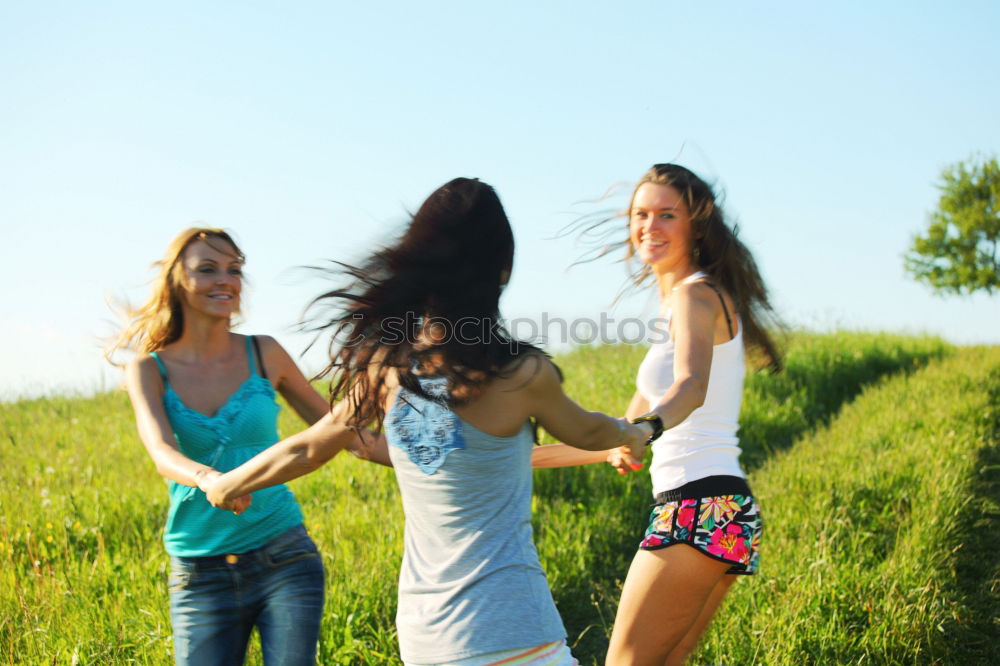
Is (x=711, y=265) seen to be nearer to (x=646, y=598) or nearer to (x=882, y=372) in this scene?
(x=646, y=598)

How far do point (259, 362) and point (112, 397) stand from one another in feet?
35.7

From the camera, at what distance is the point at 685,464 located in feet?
9.93

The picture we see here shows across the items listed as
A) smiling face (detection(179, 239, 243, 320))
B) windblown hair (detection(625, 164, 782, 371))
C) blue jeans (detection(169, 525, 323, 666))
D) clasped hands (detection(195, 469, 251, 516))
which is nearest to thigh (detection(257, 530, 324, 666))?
blue jeans (detection(169, 525, 323, 666))

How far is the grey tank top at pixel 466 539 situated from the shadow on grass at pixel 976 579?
352 cm

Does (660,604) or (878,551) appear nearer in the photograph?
(660,604)

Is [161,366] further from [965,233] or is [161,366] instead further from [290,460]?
[965,233]

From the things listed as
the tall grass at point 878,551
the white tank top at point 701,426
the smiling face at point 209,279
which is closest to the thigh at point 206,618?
the smiling face at point 209,279

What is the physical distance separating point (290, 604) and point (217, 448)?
2.00ft

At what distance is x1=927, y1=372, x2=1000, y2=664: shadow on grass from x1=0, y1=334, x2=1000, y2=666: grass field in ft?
0.05

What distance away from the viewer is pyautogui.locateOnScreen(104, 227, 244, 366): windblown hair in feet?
11.1

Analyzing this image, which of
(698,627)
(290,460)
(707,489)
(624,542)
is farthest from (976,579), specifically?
(290,460)

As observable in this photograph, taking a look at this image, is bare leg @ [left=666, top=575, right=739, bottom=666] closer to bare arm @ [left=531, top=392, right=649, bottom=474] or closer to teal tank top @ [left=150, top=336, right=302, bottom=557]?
bare arm @ [left=531, top=392, right=649, bottom=474]

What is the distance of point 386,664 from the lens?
14.2 ft

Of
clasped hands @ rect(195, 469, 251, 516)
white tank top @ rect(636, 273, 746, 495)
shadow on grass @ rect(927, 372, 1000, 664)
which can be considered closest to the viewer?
clasped hands @ rect(195, 469, 251, 516)
